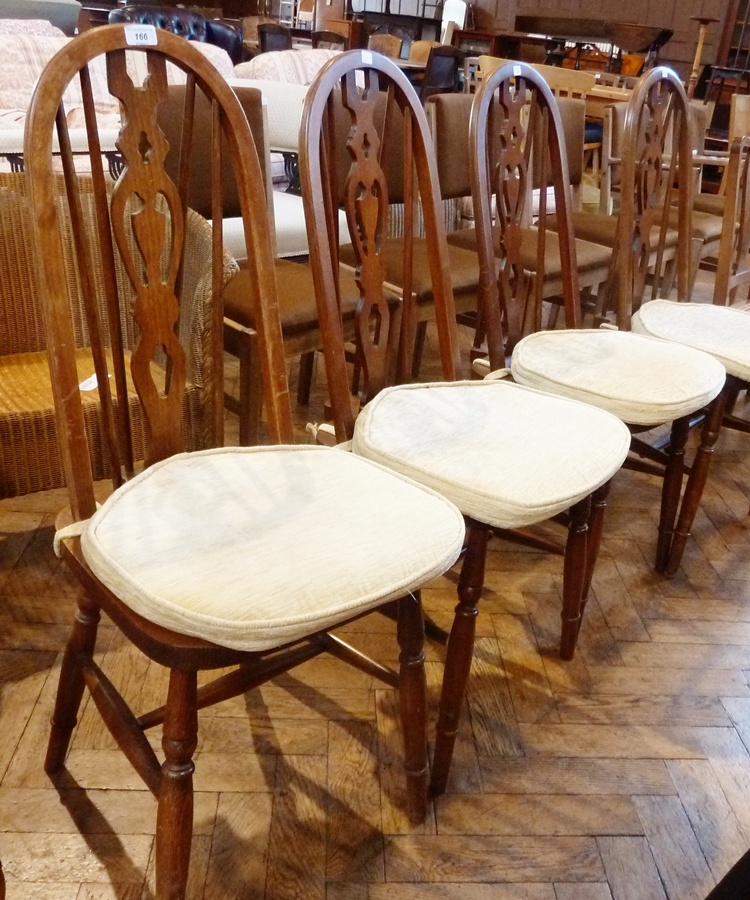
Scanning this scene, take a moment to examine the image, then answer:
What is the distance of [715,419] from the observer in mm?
1573

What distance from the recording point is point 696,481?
5.31 feet

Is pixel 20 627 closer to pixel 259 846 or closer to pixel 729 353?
pixel 259 846

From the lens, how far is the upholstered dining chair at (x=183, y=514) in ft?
2.44

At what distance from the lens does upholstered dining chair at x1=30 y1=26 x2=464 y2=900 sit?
743mm

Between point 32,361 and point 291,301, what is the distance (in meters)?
0.51

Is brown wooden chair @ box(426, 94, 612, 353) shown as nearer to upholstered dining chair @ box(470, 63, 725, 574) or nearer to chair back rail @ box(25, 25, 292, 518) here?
upholstered dining chair @ box(470, 63, 725, 574)

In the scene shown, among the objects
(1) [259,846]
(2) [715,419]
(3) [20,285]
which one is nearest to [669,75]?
(2) [715,419]

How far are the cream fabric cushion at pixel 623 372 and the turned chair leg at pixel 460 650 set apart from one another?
0.41 meters

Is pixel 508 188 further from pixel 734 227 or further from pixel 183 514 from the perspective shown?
pixel 183 514

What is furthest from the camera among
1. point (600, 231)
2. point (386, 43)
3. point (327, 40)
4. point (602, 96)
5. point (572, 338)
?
point (386, 43)

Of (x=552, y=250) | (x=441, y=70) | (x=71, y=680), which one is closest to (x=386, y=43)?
(x=441, y=70)

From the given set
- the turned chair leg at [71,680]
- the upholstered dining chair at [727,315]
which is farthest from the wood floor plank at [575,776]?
the upholstered dining chair at [727,315]

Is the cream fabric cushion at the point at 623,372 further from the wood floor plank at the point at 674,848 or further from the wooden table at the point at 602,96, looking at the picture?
the wooden table at the point at 602,96

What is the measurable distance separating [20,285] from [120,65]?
661 mm
